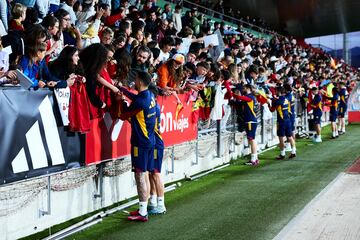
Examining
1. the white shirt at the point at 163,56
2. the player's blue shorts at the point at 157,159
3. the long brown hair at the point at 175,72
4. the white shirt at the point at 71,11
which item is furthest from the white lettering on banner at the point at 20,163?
the white shirt at the point at 163,56

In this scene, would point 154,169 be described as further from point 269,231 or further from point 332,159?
point 332,159

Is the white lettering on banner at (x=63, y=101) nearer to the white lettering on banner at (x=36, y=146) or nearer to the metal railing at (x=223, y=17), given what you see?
the white lettering on banner at (x=36, y=146)

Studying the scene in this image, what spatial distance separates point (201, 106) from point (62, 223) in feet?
16.7

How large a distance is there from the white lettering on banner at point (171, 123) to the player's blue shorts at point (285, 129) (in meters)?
4.42

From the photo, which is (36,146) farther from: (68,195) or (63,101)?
(68,195)

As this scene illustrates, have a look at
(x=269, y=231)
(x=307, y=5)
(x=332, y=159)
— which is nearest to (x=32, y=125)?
(x=269, y=231)

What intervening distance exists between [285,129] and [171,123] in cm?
537

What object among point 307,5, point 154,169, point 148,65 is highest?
point 307,5

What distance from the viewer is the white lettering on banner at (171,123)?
9250 mm

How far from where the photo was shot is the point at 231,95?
12633 millimetres

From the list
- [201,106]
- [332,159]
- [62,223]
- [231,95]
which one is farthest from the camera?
[332,159]

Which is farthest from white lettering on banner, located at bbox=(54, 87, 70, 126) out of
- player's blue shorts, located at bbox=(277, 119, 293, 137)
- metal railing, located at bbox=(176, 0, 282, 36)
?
metal railing, located at bbox=(176, 0, 282, 36)

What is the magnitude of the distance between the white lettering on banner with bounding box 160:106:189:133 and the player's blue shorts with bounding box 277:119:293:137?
4.42 metres

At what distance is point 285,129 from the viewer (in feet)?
46.8
